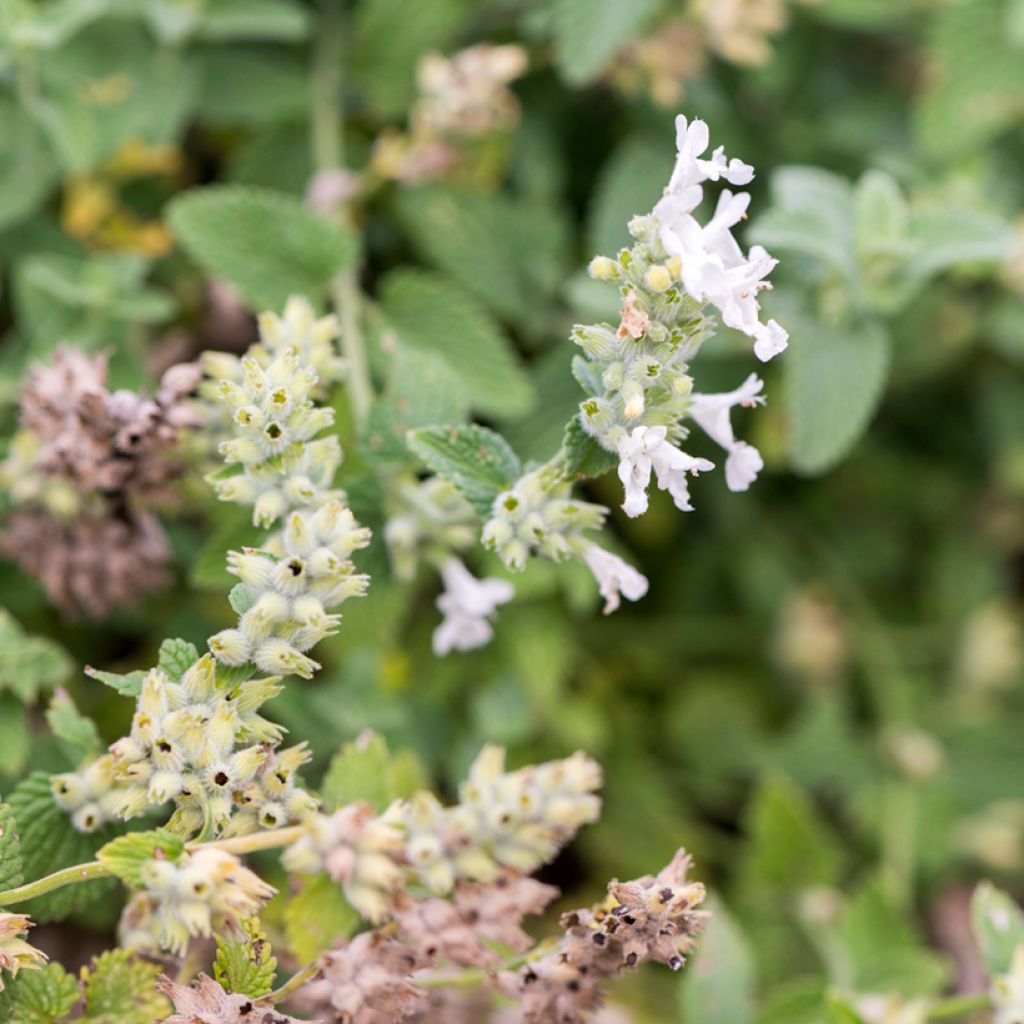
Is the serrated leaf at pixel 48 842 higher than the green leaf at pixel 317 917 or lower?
higher

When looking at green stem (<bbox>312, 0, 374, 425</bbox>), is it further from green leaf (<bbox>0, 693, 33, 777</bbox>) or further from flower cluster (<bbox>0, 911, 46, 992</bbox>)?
flower cluster (<bbox>0, 911, 46, 992</bbox>)

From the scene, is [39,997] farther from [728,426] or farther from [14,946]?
[728,426]

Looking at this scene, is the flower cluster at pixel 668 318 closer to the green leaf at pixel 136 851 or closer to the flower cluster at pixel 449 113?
the green leaf at pixel 136 851

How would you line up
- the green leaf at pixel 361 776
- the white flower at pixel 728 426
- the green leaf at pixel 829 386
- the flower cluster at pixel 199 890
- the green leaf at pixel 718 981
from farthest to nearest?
the green leaf at pixel 829 386 < the green leaf at pixel 718 981 < the green leaf at pixel 361 776 < the white flower at pixel 728 426 < the flower cluster at pixel 199 890

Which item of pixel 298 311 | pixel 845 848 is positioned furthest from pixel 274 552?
pixel 845 848

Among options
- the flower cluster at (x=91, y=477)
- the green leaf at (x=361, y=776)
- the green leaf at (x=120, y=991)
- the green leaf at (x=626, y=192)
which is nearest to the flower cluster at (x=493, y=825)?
the green leaf at (x=361, y=776)

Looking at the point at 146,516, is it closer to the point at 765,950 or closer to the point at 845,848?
the point at 765,950

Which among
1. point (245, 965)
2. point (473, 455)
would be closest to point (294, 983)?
point (245, 965)
